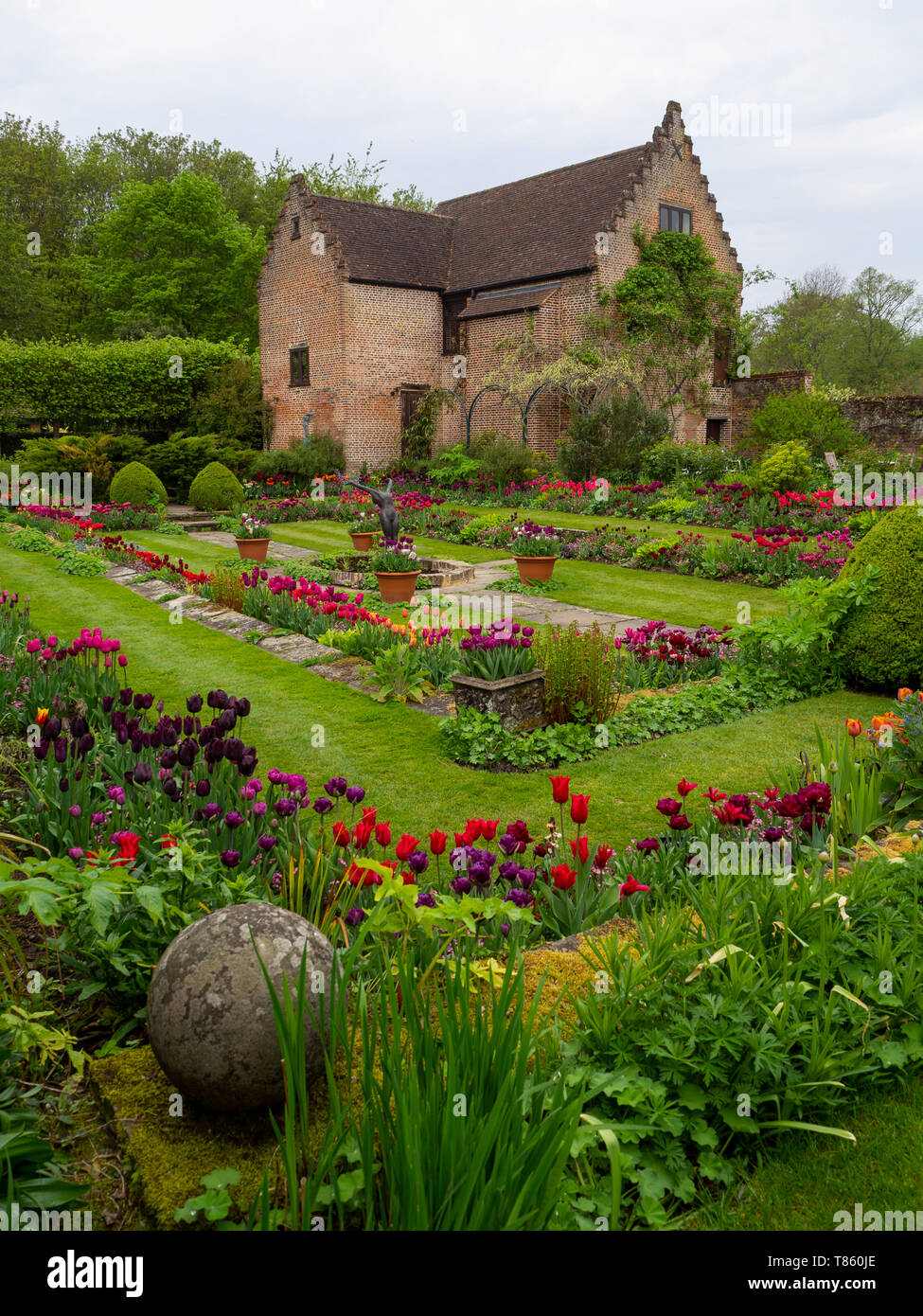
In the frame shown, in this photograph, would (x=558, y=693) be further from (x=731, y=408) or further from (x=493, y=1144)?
(x=731, y=408)

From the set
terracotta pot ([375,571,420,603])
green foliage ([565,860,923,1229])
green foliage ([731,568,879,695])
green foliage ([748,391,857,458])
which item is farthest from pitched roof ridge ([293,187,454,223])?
green foliage ([565,860,923,1229])

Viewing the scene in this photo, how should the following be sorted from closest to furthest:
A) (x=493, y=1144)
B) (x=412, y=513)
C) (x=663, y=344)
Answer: (x=493, y=1144) < (x=412, y=513) < (x=663, y=344)

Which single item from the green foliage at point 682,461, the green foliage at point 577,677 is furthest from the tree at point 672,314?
the green foliage at point 577,677

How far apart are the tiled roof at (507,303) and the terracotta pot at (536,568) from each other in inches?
584

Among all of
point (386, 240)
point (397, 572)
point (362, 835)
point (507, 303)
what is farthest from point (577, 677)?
point (386, 240)

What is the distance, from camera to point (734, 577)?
13172 mm

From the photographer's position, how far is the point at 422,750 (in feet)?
21.7

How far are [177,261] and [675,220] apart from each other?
22.8 metres

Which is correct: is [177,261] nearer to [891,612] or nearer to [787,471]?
[787,471]

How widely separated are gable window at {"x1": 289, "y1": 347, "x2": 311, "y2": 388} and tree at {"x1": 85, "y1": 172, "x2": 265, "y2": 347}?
481 inches

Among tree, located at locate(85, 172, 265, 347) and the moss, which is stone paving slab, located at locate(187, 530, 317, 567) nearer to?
the moss

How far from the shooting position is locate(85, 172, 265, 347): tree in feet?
130

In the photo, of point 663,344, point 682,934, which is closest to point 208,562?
point 682,934
